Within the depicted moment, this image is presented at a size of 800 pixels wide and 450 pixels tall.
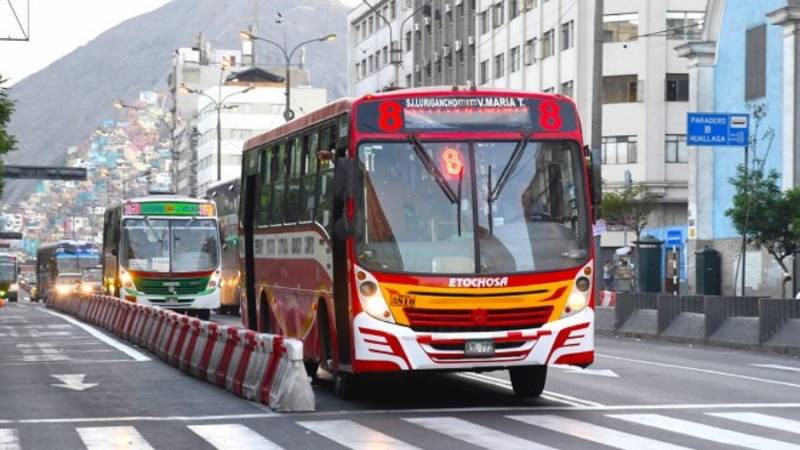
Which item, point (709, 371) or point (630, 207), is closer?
point (709, 371)

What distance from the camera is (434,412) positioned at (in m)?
16.4

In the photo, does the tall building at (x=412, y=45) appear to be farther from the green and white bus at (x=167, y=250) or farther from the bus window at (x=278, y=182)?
the bus window at (x=278, y=182)

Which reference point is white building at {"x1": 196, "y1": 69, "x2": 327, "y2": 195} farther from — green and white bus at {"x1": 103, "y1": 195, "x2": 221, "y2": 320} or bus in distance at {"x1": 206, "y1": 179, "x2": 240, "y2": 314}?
green and white bus at {"x1": 103, "y1": 195, "x2": 221, "y2": 320}

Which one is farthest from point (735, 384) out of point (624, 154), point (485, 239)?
point (624, 154)

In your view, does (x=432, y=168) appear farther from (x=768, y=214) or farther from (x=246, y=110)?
(x=246, y=110)

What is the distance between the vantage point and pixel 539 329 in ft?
54.2

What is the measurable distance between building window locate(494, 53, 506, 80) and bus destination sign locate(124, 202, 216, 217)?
1696 inches

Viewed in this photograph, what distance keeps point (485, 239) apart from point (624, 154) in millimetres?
59188

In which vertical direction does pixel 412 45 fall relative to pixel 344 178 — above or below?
above

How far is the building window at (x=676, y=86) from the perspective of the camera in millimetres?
74250

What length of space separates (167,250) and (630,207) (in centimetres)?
2918

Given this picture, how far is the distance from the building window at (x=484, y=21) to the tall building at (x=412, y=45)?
1542mm

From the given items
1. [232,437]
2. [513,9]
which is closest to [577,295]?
[232,437]

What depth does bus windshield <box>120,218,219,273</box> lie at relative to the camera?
44938 millimetres
